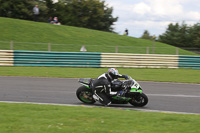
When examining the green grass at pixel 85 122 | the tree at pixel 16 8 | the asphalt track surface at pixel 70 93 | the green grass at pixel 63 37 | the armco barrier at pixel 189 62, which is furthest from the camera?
the tree at pixel 16 8

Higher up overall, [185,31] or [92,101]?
[185,31]

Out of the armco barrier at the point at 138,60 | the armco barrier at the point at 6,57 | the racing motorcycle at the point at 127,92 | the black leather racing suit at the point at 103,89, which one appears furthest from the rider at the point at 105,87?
the armco barrier at the point at 6,57

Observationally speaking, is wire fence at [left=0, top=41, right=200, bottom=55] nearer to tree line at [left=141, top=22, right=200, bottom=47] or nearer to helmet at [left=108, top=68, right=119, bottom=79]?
helmet at [left=108, top=68, right=119, bottom=79]

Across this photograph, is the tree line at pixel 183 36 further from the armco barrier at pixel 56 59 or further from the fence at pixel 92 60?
the armco barrier at pixel 56 59

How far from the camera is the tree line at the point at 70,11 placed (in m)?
36.4

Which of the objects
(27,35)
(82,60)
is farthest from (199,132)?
(27,35)

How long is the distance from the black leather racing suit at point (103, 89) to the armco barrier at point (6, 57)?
1103cm

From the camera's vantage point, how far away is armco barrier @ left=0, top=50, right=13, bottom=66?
750 inches

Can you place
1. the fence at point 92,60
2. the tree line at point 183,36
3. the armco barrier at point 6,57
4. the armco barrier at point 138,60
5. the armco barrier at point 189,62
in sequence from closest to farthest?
the armco barrier at point 6,57
the fence at point 92,60
the armco barrier at point 138,60
the armco barrier at point 189,62
the tree line at point 183,36

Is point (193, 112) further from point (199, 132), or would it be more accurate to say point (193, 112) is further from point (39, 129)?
point (39, 129)

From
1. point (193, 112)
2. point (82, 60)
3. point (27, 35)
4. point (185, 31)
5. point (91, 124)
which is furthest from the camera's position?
point (185, 31)

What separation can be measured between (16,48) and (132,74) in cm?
846

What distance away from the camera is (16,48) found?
20.9m

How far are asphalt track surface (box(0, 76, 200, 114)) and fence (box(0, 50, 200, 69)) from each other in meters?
4.31
